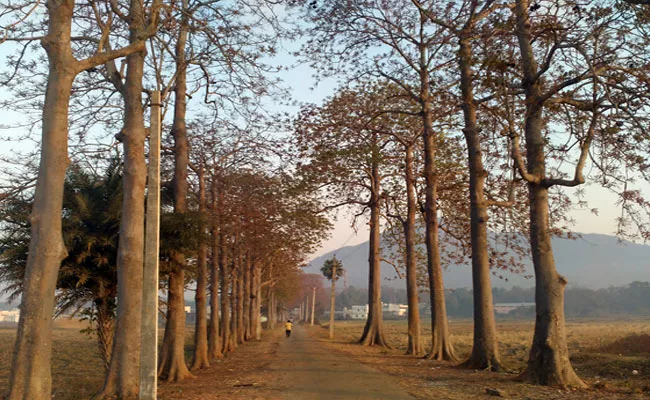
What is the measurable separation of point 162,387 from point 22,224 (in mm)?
5827

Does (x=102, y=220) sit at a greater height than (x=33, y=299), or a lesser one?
greater

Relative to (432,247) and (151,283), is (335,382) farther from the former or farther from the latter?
(432,247)

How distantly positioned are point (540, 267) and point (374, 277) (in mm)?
21648

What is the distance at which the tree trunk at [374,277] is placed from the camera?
3269cm

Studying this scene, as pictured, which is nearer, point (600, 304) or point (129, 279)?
point (129, 279)

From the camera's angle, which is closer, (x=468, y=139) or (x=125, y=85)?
(x=125, y=85)

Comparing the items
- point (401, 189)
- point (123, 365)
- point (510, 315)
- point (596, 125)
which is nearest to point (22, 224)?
point (123, 365)

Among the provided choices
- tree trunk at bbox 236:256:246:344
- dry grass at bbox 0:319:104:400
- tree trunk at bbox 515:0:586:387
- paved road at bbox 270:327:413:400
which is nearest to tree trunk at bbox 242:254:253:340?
tree trunk at bbox 236:256:246:344

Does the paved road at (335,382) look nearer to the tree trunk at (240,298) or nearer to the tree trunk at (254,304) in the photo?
the tree trunk at (240,298)

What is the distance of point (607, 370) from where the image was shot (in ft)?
54.7

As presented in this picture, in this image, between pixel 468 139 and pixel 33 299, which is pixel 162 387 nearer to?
pixel 33 299

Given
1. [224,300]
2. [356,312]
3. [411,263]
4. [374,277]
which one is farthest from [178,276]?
[356,312]

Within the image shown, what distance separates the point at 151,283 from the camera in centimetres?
1016

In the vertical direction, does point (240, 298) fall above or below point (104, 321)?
above
